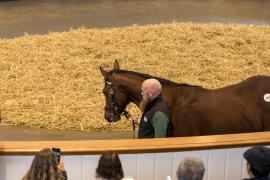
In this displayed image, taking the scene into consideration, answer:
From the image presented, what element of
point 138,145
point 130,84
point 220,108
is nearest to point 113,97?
point 130,84

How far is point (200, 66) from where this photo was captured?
836 cm

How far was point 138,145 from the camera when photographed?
3633 millimetres

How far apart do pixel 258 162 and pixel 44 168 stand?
1.19m

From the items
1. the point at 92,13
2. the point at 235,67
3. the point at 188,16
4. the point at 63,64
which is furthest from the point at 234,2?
the point at 63,64

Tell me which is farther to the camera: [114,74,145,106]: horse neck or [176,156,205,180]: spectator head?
[114,74,145,106]: horse neck

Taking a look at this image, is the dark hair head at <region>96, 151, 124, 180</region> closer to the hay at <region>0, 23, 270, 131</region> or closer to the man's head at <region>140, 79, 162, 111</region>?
the man's head at <region>140, 79, 162, 111</region>

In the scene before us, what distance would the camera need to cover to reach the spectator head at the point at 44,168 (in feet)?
9.43

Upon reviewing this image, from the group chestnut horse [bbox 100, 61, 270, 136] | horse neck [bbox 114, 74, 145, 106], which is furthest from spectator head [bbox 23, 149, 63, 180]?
horse neck [bbox 114, 74, 145, 106]

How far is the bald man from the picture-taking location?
13.3 ft

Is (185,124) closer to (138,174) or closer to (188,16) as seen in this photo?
(138,174)

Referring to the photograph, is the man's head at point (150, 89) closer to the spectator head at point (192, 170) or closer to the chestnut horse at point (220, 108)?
the chestnut horse at point (220, 108)

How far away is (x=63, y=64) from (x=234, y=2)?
295 inches

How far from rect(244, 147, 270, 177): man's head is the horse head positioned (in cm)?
218

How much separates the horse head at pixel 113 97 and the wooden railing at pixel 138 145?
1.24 meters
